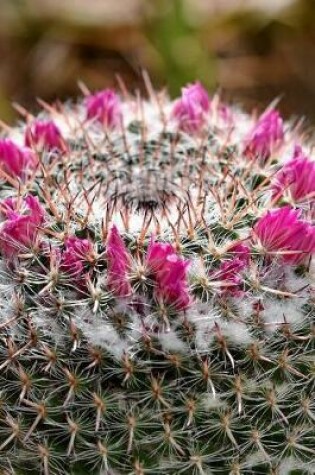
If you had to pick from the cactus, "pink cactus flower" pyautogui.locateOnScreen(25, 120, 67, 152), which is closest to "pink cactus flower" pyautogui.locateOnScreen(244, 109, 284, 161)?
the cactus

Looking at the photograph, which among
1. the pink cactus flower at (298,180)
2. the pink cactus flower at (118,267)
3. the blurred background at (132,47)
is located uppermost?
the pink cactus flower at (118,267)

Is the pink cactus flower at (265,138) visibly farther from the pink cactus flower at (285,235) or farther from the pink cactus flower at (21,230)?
the pink cactus flower at (21,230)

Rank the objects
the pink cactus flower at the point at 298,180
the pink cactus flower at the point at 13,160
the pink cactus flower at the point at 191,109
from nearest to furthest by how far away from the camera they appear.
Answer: the pink cactus flower at the point at 298,180
the pink cactus flower at the point at 13,160
the pink cactus flower at the point at 191,109

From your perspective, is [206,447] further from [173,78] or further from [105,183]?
[173,78]

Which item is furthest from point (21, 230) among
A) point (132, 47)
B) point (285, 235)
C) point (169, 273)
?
point (132, 47)

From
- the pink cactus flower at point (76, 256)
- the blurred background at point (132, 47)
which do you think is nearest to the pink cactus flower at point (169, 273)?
the pink cactus flower at point (76, 256)

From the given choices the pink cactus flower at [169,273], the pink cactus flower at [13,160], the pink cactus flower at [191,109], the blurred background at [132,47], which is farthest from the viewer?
the blurred background at [132,47]
